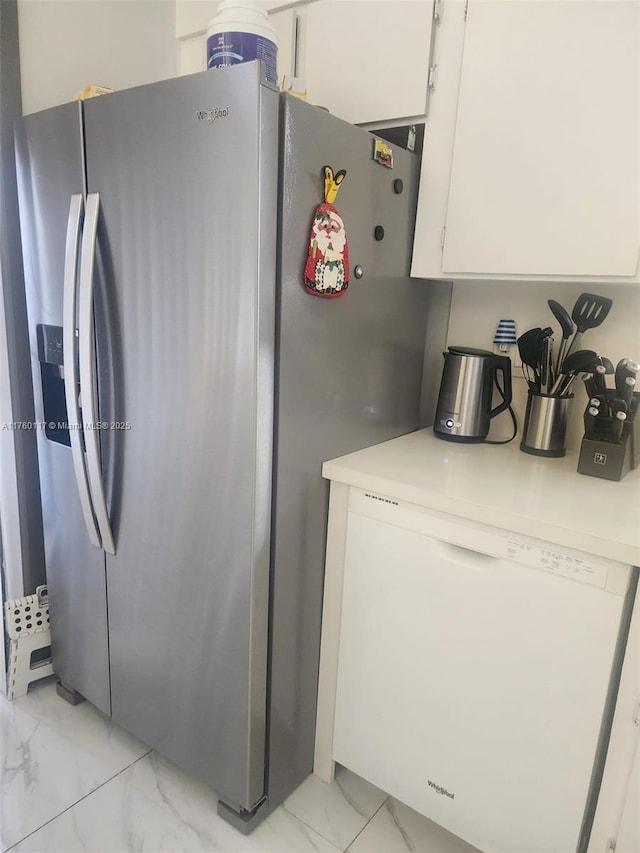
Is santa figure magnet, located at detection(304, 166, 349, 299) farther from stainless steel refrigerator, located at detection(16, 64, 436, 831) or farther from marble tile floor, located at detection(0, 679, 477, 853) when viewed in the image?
marble tile floor, located at detection(0, 679, 477, 853)

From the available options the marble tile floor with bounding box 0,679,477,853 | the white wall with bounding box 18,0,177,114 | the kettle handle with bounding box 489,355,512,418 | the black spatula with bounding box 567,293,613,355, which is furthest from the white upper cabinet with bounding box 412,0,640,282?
the marble tile floor with bounding box 0,679,477,853

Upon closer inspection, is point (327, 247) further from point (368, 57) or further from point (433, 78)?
point (368, 57)

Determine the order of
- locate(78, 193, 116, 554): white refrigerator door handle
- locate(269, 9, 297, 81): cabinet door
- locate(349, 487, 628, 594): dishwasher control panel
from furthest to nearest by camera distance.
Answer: locate(269, 9, 297, 81): cabinet door, locate(78, 193, 116, 554): white refrigerator door handle, locate(349, 487, 628, 594): dishwasher control panel

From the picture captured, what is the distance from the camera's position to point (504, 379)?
5.33 ft

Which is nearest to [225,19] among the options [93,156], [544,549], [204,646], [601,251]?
[93,156]

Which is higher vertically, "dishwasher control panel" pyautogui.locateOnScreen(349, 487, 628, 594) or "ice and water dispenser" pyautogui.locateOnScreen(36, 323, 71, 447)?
"ice and water dispenser" pyautogui.locateOnScreen(36, 323, 71, 447)

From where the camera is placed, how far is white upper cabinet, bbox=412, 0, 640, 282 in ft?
4.04

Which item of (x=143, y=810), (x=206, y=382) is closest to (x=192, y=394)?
(x=206, y=382)

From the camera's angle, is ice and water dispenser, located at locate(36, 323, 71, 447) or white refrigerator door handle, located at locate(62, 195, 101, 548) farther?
ice and water dispenser, located at locate(36, 323, 71, 447)

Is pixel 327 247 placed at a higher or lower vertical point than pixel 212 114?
lower

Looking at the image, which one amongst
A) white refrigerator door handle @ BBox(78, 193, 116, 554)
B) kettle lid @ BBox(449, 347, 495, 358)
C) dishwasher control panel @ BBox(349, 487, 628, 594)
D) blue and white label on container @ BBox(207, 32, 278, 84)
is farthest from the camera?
kettle lid @ BBox(449, 347, 495, 358)

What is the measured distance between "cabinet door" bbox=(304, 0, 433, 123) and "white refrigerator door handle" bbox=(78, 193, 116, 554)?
0.79 m

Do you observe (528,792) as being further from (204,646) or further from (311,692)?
(204,646)

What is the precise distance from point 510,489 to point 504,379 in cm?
45
